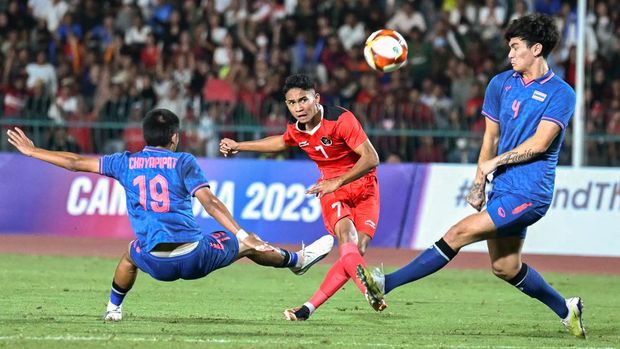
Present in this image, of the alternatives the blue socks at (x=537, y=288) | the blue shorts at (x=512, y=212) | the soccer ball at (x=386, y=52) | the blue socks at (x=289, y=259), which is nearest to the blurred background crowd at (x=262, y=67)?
the soccer ball at (x=386, y=52)

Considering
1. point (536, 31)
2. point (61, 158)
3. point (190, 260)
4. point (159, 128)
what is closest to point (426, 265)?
point (190, 260)

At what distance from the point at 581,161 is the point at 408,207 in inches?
116

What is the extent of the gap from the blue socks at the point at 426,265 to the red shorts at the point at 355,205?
1312 millimetres

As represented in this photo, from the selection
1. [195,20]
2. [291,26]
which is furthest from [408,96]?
[195,20]

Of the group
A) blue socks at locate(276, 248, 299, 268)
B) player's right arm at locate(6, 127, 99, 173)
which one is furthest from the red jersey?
player's right arm at locate(6, 127, 99, 173)

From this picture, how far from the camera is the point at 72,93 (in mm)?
22000

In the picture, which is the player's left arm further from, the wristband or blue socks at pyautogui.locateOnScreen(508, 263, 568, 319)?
the wristband

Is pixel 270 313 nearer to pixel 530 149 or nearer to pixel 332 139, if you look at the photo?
pixel 332 139

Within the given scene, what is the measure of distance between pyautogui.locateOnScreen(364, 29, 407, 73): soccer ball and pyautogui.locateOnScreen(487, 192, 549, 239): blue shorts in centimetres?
300

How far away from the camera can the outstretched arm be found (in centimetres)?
970

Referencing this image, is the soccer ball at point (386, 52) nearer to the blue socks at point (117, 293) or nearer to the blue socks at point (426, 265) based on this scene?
the blue socks at point (426, 265)

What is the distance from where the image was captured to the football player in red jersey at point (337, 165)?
32.9ft

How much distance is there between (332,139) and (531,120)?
2.09 m

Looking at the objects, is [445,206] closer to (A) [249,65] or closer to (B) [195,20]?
(A) [249,65]
